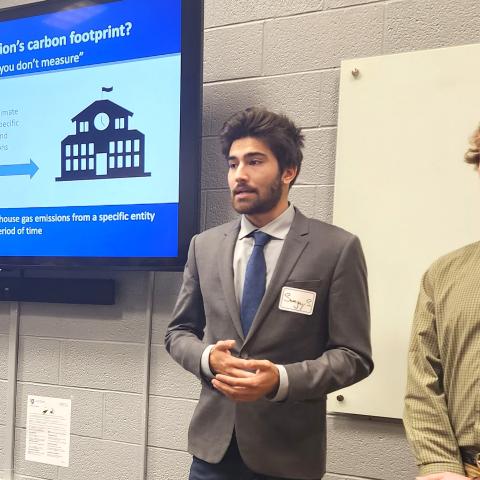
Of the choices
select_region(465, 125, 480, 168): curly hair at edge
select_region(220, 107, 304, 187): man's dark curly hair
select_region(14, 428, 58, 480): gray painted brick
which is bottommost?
select_region(14, 428, 58, 480): gray painted brick

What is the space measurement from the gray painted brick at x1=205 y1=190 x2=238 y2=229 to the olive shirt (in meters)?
0.81

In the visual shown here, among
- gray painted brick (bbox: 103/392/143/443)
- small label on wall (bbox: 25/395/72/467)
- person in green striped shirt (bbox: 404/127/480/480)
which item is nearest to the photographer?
person in green striped shirt (bbox: 404/127/480/480)

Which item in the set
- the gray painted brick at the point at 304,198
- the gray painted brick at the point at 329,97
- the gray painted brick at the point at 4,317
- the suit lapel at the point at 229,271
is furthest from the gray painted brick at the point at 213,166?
the gray painted brick at the point at 4,317

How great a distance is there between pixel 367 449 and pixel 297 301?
65 centimetres

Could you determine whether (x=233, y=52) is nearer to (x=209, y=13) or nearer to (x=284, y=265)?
(x=209, y=13)

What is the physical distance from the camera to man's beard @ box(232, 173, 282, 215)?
129 centimetres

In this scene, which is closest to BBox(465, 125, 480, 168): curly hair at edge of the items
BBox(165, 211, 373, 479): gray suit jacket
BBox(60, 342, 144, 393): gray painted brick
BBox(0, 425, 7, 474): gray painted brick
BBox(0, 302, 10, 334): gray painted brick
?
BBox(165, 211, 373, 479): gray suit jacket

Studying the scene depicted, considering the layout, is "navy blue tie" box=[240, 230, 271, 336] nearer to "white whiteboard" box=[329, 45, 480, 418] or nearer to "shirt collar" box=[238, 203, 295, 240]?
"shirt collar" box=[238, 203, 295, 240]

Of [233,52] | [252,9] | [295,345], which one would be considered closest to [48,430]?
[295,345]

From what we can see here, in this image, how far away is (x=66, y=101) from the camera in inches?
76.5

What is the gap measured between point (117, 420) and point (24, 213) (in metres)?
0.82

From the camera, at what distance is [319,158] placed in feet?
5.60

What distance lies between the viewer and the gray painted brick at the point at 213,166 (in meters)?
1.85

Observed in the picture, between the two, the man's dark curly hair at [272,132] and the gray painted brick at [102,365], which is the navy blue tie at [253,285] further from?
the gray painted brick at [102,365]
